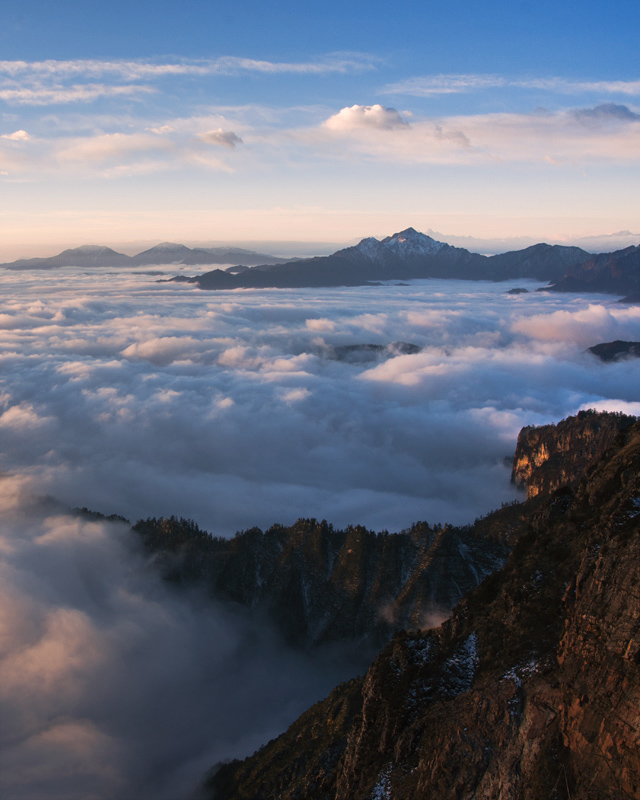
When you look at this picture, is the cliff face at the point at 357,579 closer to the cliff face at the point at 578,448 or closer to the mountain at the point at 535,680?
the cliff face at the point at 578,448

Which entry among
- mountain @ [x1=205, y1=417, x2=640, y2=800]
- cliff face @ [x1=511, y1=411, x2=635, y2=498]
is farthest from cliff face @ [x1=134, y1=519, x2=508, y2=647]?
mountain @ [x1=205, y1=417, x2=640, y2=800]

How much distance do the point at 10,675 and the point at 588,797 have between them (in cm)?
16309

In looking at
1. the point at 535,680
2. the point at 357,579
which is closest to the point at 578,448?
the point at 357,579

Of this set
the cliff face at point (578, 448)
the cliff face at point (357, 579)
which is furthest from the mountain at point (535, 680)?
the cliff face at point (578, 448)

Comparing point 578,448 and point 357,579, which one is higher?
point 578,448

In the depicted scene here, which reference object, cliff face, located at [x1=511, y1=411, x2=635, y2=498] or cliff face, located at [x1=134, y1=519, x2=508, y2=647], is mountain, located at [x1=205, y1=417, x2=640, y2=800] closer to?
cliff face, located at [x1=134, y1=519, x2=508, y2=647]

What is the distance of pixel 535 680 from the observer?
103 feet

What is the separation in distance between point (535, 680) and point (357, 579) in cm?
15436

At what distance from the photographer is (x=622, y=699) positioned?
25.9m

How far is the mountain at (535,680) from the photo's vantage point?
87.2ft

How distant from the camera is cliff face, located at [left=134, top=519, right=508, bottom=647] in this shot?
15725 centimetres

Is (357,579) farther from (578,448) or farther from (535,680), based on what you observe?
(535,680)

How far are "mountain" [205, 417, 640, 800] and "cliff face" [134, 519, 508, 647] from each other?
11548 cm

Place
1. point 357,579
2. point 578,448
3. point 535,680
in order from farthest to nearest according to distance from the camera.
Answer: point 578,448, point 357,579, point 535,680
